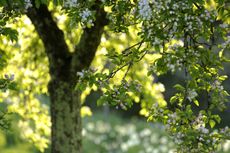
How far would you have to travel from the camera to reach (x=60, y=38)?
8.22 metres

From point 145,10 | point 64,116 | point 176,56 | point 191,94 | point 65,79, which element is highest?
point 65,79

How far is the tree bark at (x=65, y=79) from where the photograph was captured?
8.15 meters

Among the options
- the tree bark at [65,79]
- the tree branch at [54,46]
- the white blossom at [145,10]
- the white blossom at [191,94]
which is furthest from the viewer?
the tree bark at [65,79]

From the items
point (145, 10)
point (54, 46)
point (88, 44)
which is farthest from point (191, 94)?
point (54, 46)

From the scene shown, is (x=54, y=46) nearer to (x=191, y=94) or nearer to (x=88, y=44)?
(x=88, y=44)

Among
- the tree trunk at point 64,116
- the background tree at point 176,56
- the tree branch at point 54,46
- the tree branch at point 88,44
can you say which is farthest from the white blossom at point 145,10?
the tree trunk at point 64,116

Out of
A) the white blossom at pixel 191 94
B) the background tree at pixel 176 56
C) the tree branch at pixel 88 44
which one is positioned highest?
the tree branch at pixel 88 44

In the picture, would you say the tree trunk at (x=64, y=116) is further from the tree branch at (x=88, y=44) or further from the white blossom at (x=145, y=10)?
the white blossom at (x=145, y=10)

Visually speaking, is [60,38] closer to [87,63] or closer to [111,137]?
[87,63]

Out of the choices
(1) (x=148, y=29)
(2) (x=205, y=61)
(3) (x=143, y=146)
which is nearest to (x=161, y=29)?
(1) (x=148, y=29)

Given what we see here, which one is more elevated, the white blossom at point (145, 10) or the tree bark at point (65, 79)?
the tree bark at point (65, 79)

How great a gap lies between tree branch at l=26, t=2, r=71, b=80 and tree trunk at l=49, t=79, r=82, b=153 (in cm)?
16

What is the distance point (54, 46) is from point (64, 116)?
1.03m

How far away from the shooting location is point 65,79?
8195 mm
